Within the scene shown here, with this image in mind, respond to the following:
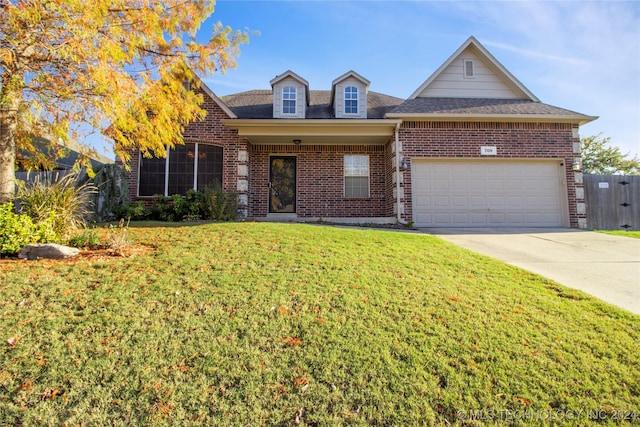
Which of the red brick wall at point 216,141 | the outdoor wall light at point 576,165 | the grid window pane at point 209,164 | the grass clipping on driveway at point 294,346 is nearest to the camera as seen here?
the grass clipping on driveway at point 294,346

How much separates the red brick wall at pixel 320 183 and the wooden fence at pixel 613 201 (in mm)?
7074

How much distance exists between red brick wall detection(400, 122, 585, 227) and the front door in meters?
4.00

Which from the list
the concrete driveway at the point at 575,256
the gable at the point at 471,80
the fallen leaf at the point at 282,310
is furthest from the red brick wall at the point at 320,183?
the fallen leaf at the point at 282,310

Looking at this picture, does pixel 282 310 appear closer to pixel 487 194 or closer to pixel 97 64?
pixel 97 64

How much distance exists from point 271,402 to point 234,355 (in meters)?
0.56

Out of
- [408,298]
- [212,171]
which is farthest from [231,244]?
[212,171]

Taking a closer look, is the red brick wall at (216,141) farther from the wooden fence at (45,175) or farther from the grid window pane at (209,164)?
the wooden fence at (45,175)

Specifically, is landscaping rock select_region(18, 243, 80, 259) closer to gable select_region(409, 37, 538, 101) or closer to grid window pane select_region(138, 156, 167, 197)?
grid window pane select_region(138, 156, 167, 197)

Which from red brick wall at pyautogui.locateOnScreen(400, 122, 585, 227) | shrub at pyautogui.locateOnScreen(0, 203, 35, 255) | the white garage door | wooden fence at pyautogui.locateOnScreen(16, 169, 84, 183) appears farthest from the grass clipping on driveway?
red brick wall at pyautogui.locateOnScreen(400, 122, 585, 227)

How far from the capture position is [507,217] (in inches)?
400

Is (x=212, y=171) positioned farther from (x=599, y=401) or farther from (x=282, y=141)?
(x=599, y=401)

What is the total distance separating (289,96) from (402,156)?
4545 mm

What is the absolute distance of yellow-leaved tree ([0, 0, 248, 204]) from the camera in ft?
13.3

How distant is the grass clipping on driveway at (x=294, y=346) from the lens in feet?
6.97
